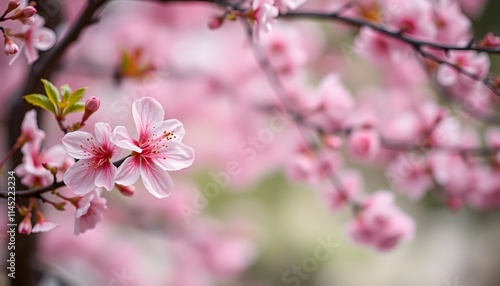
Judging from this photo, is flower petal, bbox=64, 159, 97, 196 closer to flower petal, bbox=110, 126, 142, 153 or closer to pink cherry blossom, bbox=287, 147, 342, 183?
flower petal, bbox=110, 126, 142, 153

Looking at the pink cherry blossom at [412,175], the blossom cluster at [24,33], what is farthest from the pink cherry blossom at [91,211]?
the pink cherry blossom at [412,175]

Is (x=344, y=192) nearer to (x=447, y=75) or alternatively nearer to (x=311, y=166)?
(x=311, y=166)

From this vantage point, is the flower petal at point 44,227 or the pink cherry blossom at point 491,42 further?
the pink cherry blossom at point 491,42

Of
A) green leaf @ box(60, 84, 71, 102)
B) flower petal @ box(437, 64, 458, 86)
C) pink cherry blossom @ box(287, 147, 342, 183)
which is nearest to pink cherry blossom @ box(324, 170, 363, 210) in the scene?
pink cherry blossom @ box(287, 147, 342, 183)

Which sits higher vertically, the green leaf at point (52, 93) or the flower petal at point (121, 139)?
the flower petal at point (121, 139)

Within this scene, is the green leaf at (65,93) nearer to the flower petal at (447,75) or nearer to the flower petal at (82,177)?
the flower petal at (82,177)

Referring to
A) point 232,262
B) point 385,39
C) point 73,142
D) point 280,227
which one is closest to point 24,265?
point 73,142

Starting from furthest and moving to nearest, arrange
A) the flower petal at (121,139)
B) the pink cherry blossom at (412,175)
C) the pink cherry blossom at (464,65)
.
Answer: the pink cherry blossom at (412,175)
the pink cherry blossom at (464,65)
the flower petal at (121,139)

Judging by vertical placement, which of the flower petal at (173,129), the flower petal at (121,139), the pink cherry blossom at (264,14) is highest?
the pink cherry blossom at (264,14)
